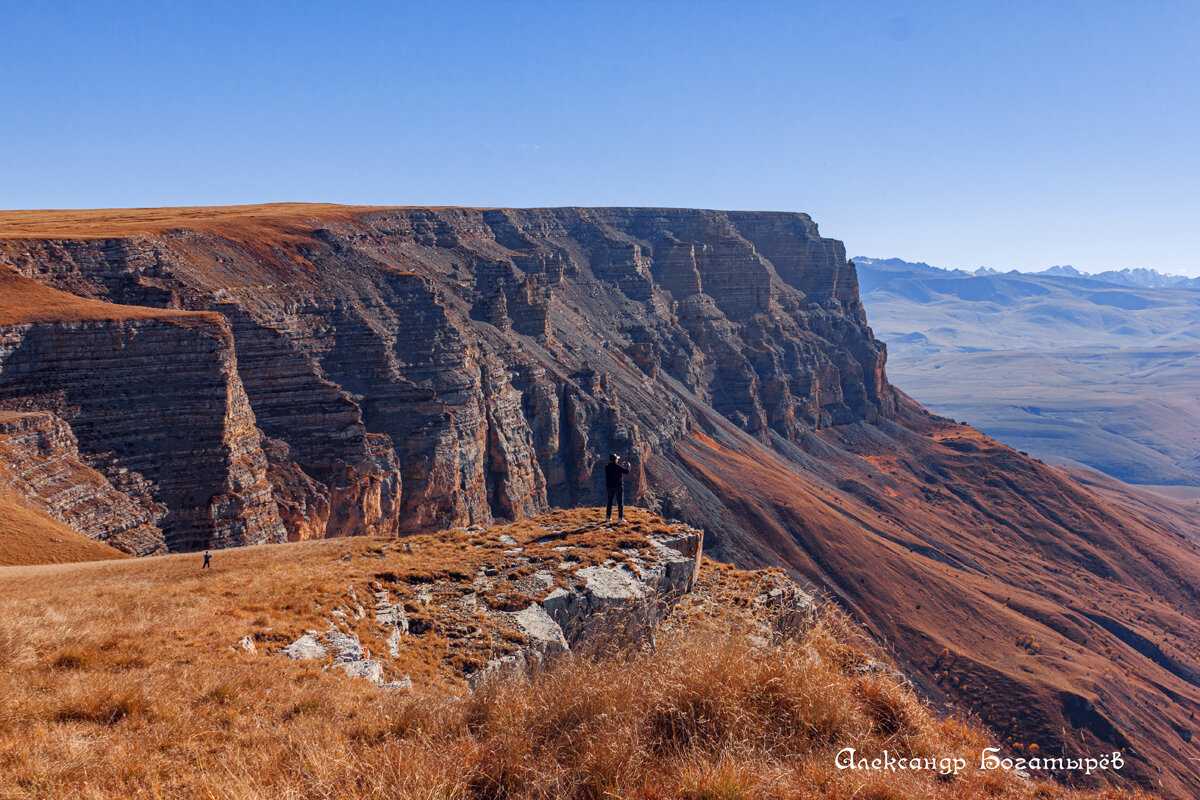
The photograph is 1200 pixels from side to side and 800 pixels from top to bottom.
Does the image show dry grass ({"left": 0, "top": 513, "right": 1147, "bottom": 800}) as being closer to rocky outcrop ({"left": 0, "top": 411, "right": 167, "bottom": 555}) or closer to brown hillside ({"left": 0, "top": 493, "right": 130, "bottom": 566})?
brown hillside ({"left": 0, "top": 493, "right": 130, "bottom": 566})

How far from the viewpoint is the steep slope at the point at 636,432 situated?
137ft

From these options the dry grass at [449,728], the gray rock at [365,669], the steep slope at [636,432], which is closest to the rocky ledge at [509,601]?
the gray rock at [365,669]

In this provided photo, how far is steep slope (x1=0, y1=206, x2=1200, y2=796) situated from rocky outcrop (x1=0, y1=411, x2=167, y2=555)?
1203 mm

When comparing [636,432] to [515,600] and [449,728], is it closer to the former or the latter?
[515,600]

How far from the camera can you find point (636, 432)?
2724 inches

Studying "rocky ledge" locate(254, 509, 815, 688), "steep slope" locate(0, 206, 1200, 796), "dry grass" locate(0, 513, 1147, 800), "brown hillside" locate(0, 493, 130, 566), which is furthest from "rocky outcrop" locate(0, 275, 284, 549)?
"dry grass" locate(0, 513, 1147, 800)

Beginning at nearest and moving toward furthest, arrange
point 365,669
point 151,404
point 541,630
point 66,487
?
point 365,669 → point 541,630 → point 66,487 → point 151,404

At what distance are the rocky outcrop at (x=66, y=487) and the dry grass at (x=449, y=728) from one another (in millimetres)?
18517

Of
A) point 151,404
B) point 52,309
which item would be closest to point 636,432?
point 151,404

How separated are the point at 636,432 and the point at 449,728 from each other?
6131cm

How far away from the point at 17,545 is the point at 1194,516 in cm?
17054

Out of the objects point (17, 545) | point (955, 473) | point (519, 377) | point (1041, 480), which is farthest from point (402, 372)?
point (1041, 480)

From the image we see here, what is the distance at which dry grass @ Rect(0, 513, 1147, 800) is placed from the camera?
6664mm

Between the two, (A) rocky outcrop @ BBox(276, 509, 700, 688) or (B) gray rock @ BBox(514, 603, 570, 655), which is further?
(B) gray rock @ BBox(514, 603, 570, 655)
